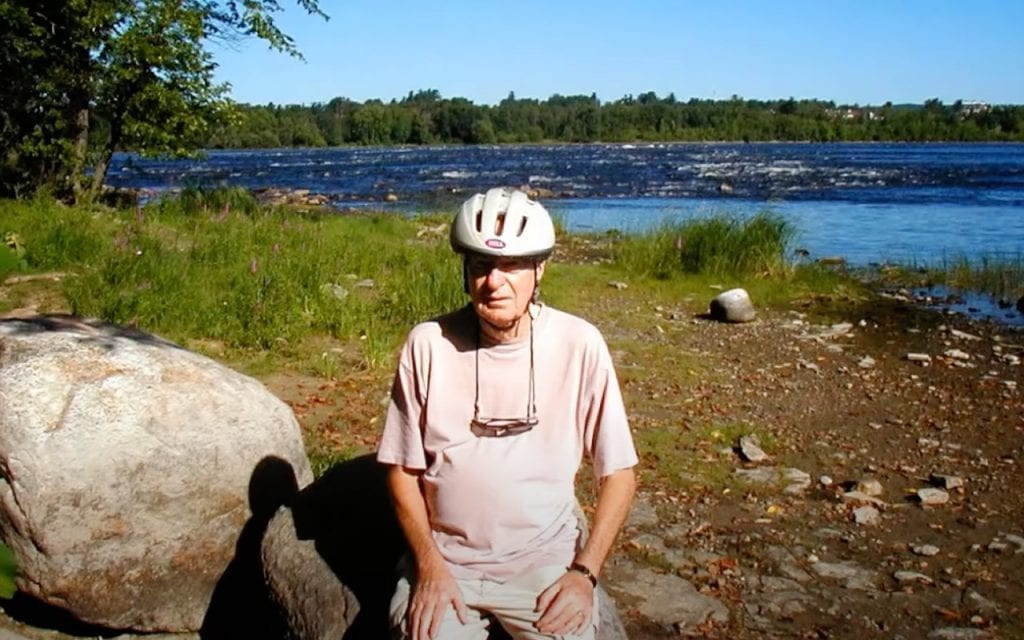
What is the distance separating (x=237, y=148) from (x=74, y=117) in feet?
463

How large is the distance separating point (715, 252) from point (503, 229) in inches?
479

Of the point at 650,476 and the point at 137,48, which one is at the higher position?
the point at 137,48

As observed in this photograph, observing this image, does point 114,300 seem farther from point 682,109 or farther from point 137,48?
point 682,109

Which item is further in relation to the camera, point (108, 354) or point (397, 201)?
point (397, 201)

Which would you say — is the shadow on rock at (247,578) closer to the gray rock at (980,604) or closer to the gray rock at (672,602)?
the gray rock at (672,602)

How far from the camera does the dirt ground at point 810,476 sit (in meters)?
4.91

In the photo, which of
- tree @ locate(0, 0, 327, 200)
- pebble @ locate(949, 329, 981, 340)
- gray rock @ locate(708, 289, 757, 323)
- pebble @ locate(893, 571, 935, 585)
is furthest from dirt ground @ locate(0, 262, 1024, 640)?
tree @ locate(0, 0, 327, 200)

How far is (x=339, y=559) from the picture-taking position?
146 inches

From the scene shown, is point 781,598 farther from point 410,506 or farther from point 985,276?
point 985,276

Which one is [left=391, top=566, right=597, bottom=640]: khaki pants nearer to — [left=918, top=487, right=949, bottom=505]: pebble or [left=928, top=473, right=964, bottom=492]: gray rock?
[left=918, top=487, right=949, bottom=505]: pebble

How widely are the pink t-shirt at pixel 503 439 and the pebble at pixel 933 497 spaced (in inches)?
154

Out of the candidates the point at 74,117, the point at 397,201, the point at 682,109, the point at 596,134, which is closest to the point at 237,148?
the point at 596,134

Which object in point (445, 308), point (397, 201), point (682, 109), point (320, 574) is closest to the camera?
point (320, 574)

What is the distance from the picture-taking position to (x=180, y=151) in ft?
49.8
